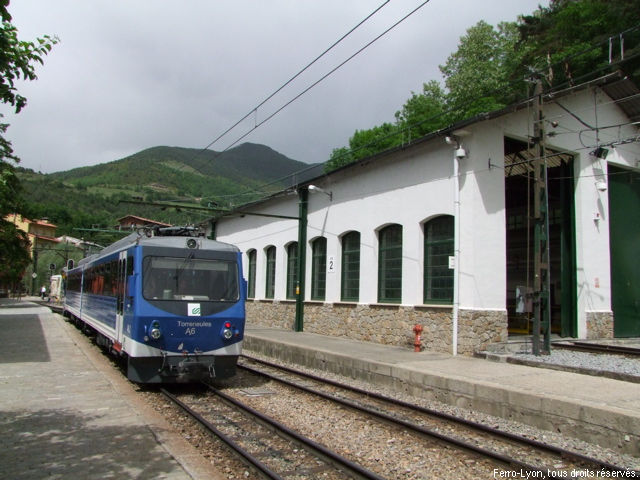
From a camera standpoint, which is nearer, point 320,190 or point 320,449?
point 320,449

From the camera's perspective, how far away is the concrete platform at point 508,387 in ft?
23.9

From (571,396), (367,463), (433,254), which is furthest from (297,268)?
(367,463)

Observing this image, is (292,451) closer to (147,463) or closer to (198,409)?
(147,463)

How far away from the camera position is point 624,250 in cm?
1708

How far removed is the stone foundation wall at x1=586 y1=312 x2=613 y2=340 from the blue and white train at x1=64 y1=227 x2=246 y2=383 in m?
10.8

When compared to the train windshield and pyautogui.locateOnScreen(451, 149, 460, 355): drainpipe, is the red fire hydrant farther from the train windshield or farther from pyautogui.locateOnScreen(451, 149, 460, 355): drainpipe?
the train windshield

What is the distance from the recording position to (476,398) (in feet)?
30.3

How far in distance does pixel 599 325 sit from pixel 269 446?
12.7 m

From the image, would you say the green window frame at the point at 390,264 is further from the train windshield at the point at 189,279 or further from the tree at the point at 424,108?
the tree at the point at 424,108

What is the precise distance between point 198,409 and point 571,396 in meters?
6.01

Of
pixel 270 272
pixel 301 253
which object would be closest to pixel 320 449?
pixel 301 253

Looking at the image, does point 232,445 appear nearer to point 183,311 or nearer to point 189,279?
point 183,311

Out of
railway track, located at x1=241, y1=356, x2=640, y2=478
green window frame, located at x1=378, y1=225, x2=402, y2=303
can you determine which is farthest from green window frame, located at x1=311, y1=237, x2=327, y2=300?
railway track, located at x1=241, y1=356, x2=640, y2=478

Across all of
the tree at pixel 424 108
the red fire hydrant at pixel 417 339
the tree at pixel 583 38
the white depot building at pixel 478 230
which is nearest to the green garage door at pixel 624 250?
the white depot building at pixel 478 230
